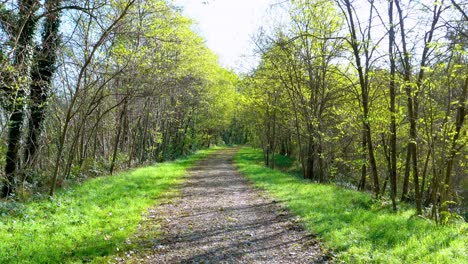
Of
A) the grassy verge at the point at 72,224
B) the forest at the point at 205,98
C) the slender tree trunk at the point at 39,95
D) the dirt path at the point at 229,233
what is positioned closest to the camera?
the grassy verge at the point at 72,224

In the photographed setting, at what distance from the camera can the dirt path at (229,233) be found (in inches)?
248

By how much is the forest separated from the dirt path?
41 cm

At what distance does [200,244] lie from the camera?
697cm

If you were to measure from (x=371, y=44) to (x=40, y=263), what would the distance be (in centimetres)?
1001

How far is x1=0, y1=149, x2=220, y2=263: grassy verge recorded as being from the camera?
597 cm

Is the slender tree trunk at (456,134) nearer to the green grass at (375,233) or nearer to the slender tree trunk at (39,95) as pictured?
the green grass at (375,233)

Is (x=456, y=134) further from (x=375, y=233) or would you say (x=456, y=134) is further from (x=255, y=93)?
(x=255, y=93)

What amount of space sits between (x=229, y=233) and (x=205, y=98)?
80.2 ft

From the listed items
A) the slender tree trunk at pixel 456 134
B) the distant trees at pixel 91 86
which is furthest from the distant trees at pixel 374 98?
the distant trees at pixel 91 86

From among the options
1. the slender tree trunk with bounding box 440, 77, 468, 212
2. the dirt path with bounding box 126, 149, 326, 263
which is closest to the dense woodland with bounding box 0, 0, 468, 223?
the slender tree trunk with bounding box 440, 77, 468, 212

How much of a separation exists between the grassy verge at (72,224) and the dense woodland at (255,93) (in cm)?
139

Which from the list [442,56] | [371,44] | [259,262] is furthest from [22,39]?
[442,56]

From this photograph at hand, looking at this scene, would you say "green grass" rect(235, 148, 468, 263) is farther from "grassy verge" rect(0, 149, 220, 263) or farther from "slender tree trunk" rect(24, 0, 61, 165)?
"slender tree trunk" rect(24, 0, 61, 165)

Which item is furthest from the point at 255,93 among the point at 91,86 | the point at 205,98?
the point at 91,86
